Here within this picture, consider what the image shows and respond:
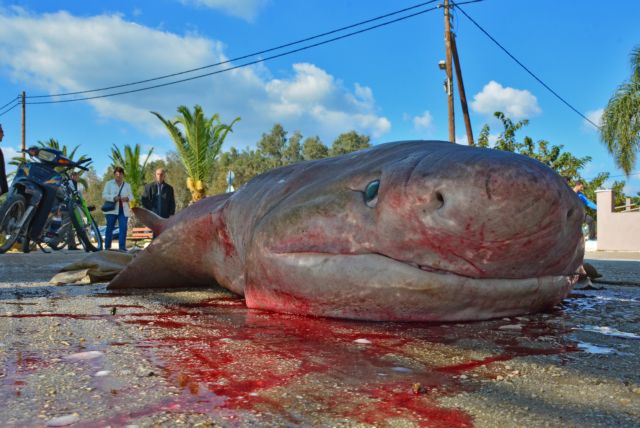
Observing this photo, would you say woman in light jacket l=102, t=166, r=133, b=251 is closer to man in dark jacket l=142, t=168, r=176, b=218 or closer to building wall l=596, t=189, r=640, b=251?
man in dark jacket l=142, t=168, r=176, b=218

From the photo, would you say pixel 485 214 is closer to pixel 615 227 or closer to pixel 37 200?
pixel 37 200

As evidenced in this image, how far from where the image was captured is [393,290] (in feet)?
6.59

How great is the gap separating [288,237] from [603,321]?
136cm

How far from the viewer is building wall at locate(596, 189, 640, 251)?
13341mm

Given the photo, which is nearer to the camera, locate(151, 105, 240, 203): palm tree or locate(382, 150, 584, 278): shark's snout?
locate(382, 150, 584, 278): shark's snout

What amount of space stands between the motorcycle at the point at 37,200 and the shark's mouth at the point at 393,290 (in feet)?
22.6

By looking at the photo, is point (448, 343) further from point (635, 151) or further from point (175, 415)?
point (635, 151)

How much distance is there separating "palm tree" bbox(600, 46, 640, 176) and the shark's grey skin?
16638 mm

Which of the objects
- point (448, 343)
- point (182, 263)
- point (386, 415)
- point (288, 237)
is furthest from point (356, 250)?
point (182, 263)

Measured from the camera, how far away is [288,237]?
2.21 metres

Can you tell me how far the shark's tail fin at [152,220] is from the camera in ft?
11.7

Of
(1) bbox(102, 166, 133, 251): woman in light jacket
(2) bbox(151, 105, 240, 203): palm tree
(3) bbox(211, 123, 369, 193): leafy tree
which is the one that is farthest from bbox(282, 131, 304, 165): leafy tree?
(1) bbox(102, 166, 133, 251): woman in light jacket

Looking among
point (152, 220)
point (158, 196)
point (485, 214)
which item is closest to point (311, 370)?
point (485, 214)

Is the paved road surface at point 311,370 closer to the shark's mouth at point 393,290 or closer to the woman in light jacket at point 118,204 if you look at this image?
→ the shark's mouth at point 393,290
